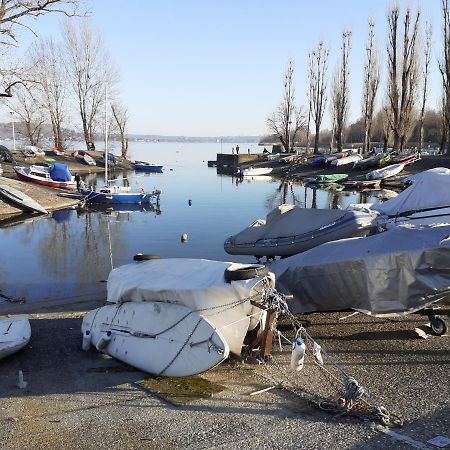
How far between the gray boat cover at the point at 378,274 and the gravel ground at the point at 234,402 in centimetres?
78

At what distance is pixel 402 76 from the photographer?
6153 centimetres

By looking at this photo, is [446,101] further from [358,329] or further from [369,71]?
[358,329]

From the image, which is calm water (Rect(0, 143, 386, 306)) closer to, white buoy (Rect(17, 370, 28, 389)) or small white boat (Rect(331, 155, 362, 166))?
white buoy (Rect(17, 370, 28, 389))

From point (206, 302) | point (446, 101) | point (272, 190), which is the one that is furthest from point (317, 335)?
point (446, 101)

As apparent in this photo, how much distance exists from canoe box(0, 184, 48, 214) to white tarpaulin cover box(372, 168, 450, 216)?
84.0 ft

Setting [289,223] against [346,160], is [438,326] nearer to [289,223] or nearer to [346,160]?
[289,223]

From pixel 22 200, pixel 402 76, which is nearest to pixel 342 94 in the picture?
pixel 402 76

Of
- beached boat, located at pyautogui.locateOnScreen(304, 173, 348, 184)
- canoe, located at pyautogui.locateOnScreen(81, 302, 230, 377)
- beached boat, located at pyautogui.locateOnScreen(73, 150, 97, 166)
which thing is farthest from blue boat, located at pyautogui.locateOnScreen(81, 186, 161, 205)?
beached boat, located at pyautogui.locateOnScreen(73, 150, 97, 166)

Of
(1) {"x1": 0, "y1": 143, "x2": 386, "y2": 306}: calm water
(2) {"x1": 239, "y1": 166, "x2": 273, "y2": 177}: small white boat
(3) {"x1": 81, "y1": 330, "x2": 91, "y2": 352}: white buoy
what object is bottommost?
(1) {"x1": 0, "y1": 143, "x2": 386, "y2": 306}: calm water

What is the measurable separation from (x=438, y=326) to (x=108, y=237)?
65.8 feet

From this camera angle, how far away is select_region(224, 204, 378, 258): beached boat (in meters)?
13.9

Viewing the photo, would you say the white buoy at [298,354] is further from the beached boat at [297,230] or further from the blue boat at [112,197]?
the blue boat at [112,197]

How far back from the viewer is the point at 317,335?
35.0 feet

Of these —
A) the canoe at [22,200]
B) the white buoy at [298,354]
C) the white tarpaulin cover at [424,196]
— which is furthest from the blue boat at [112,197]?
the white buoy at [298,354]
